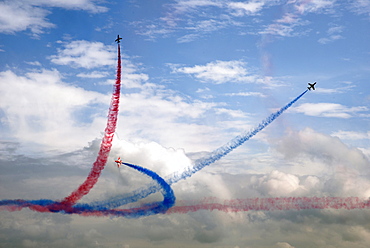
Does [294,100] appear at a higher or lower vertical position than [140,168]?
higher

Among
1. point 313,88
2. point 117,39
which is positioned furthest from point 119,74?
point 313,88

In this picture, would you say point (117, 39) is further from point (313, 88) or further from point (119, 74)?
point (313, 88)

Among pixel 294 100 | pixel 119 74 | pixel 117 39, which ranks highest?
pixel 117 39

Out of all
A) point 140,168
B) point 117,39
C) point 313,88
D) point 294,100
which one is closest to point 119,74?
point 117,39

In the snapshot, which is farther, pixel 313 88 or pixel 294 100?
pixel 313 88

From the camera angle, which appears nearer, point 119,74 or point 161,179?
point 119,74

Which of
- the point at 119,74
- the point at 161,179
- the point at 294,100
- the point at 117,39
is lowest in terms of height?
the point at 161,179

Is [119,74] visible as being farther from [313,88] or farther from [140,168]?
[313,88]

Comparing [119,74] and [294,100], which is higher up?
[119,74]

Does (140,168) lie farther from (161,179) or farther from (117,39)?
(117,39)
